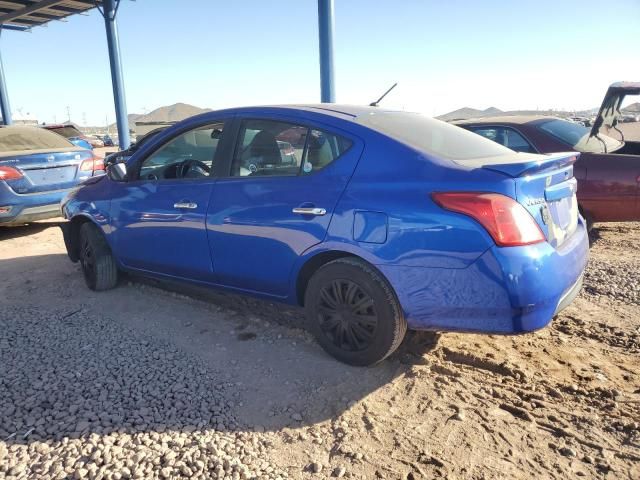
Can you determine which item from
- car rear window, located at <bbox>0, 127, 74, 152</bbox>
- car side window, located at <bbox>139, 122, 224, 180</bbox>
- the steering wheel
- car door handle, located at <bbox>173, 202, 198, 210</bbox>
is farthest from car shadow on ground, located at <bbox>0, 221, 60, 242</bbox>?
car door handle, located at <bbox>173, 202, 198, 210</bbox>

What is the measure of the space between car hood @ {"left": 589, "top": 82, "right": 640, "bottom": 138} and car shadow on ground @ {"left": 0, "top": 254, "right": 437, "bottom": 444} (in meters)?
3.99

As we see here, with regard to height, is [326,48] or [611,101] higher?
[326,48]

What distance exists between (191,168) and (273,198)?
1.08 meters

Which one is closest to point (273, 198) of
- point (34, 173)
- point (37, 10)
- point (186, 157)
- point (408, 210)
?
point (408, 210)

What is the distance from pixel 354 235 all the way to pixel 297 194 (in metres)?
0.51

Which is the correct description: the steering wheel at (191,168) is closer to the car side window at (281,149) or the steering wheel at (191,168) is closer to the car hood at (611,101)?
the car side window at (281,149)

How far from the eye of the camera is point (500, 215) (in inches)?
97.7

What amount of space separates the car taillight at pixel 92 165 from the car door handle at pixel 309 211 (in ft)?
17.5

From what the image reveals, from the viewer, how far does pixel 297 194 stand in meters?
3.13

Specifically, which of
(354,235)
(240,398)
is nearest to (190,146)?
(354,235)

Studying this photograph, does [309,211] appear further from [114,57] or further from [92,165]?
[114,57]

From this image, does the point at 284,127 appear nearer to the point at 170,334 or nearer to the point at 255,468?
the point at 170,334

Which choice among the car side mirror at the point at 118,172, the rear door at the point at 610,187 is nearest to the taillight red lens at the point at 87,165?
the car side mirror at the point at 118,172

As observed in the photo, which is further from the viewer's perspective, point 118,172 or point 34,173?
point 34,173
